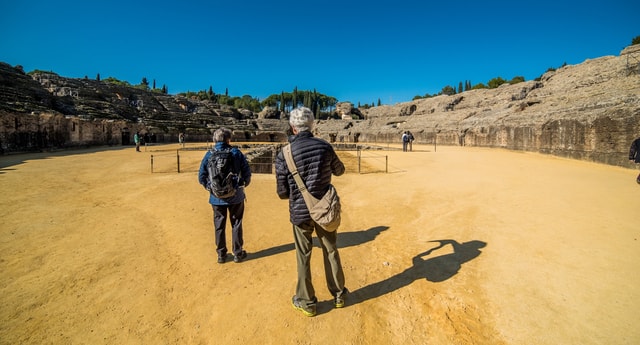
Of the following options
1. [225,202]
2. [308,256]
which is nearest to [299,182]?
[308,256]

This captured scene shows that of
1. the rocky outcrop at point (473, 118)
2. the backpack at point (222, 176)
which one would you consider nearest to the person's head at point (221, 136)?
the backpack at point (222, 176)

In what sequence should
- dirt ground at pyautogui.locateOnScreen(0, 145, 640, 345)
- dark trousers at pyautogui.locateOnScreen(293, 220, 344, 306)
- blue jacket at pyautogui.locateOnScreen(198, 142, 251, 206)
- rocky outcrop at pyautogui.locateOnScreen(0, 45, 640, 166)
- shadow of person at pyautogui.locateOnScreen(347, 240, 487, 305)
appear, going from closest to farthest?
dirt ground at pyautogui.locateOnScreen(0, 145, 640, 345), dark trousers at pyautogui.locateOnScreen(293, 220, 344, 306), shadow of person at pyautogui.locateOnScreen(347, 240, 487, 305), blue jacket at pyautogui.locateOnScreen(198, 142, 251, 206), rocky outcrop at pyautogui.locateOnScreen(0, 45, 640, 166)

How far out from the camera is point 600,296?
2549 millimetres

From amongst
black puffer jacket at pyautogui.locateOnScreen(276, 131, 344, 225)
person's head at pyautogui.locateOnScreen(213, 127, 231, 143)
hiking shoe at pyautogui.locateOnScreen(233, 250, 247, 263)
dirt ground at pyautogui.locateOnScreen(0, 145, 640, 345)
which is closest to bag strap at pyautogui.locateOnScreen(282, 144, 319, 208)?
black puffer jacket at pyautogui.locateOnScreen(276, 131, 344, 225)

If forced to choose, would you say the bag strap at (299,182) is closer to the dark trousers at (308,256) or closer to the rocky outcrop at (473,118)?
the dark trousers at (308,256)

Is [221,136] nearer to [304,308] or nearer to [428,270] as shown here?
[304,308]

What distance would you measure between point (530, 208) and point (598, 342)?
13.0ft

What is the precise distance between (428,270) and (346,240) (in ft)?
4.45

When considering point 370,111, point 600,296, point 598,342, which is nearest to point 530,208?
point 600,296

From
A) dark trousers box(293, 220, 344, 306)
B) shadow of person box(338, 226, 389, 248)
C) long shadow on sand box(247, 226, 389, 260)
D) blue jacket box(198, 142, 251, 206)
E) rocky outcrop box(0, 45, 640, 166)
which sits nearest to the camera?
dark trousers box(293, 220, 344, 306)

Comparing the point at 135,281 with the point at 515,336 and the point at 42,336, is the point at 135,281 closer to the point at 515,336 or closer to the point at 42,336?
the point at 42,336

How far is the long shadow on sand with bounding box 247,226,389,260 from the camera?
12.5 feet

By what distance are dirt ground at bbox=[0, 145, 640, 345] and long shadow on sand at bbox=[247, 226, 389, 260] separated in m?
0.03

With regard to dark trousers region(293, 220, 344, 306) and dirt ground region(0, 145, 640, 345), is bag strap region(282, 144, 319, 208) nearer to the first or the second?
dark trousers region(293, 220, 344, 306)
